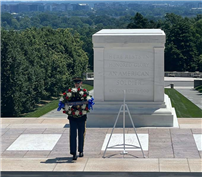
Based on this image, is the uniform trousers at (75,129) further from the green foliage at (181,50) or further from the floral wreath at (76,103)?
the green foliage at (181,50)

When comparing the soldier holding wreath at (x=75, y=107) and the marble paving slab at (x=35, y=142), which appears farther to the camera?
the marble paving slab at (x=35, y=142)

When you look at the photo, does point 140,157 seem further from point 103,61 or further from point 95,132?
point 103,61

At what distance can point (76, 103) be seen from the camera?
1130 cm

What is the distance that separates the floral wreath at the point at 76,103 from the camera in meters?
11.3

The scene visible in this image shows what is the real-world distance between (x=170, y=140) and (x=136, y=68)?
277 centimetres

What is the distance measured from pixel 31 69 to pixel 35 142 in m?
40.5

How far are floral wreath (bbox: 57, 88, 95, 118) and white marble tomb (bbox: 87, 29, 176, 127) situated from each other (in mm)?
3920

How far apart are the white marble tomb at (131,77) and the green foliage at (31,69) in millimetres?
33493

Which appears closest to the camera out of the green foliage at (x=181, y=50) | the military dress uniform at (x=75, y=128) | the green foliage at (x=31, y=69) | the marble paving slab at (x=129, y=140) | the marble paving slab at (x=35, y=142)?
the military dress uniform at (x=75, y=128)

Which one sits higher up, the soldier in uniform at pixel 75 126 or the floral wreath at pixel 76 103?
the floral wreath at pixel 76 103

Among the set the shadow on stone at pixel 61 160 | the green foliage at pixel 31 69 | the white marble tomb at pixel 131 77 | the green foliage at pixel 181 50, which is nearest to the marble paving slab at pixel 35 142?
the shadow on stone at pixel 61 160

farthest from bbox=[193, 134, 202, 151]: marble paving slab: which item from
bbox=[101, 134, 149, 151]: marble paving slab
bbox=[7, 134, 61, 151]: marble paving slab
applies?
bbox=[7, 134, 61, 151]: marble paving slab

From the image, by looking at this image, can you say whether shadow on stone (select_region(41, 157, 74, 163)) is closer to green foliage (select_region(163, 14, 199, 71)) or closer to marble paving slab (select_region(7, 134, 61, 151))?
marble paving slab (select_region(7, 134, 61, 151))

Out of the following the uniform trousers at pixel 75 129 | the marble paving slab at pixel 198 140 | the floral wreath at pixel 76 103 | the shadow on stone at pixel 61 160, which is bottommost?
the shadow on stone at pixel 61 160
